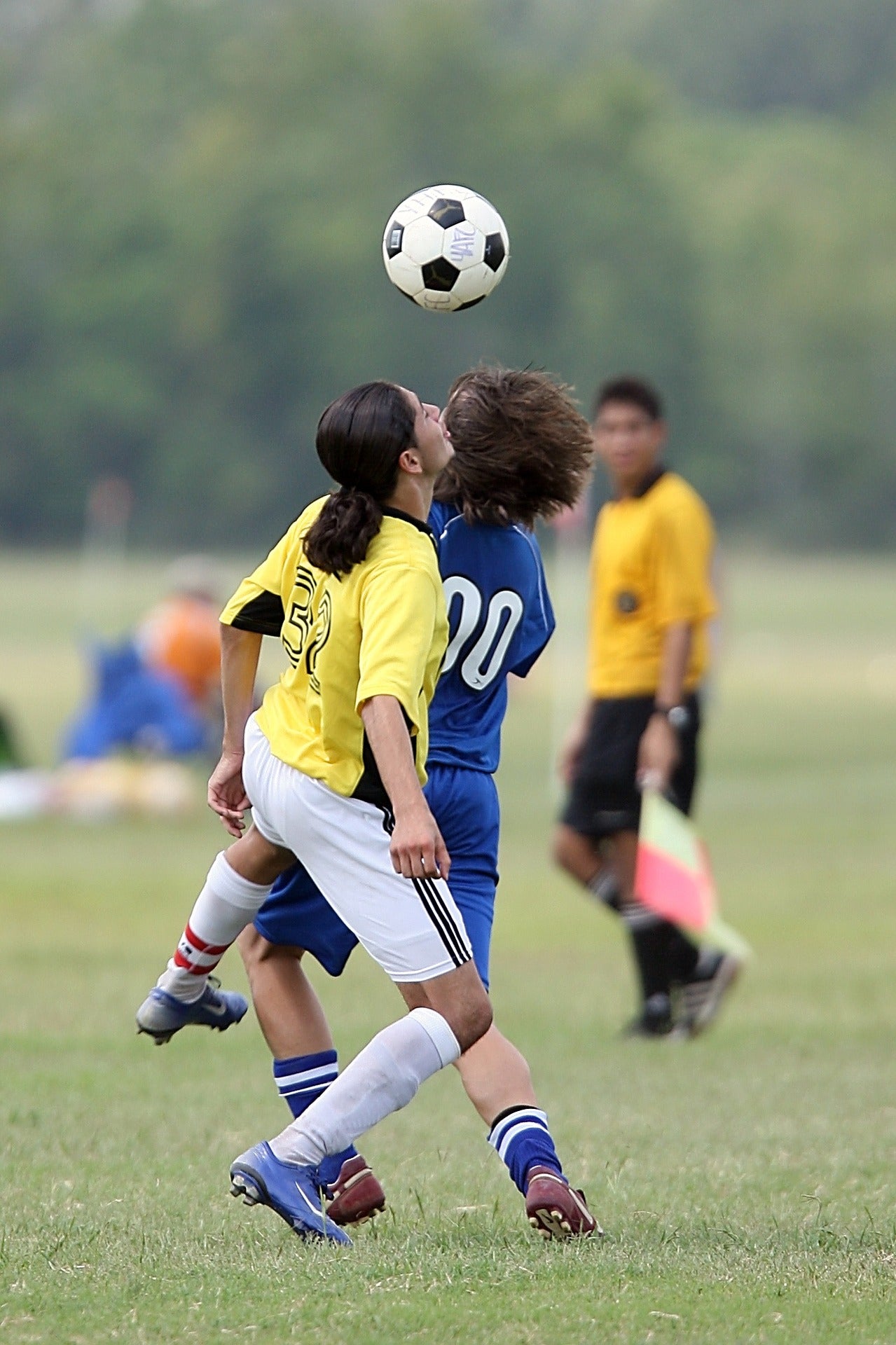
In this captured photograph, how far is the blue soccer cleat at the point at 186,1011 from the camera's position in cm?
511

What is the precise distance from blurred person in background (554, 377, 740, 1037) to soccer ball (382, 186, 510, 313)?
10.6ft

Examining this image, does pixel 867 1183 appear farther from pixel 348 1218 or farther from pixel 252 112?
pixel 252 112

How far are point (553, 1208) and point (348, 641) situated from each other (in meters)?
1.26

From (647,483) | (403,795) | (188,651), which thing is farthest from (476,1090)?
(188,651)

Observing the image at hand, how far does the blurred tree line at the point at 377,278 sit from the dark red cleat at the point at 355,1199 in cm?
6670

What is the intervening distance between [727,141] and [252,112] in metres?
27.1

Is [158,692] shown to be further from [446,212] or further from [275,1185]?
[275,1185]

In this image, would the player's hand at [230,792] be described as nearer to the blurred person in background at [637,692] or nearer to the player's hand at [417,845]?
the player's hand at [417,845]

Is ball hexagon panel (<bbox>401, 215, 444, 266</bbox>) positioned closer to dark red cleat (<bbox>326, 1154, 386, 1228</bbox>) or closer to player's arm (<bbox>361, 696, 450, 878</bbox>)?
player's arm (<bbox>361, 696, 450, 878</bbox>)

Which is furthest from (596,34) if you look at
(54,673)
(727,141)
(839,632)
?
(54,673)

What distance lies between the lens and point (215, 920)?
16.2 feet

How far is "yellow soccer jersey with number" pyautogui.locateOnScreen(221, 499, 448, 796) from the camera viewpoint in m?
4.46

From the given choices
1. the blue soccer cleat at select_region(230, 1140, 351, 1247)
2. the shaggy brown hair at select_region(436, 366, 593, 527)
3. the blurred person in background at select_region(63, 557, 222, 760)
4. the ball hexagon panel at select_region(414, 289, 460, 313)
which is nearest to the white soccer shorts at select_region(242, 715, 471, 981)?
the blue soccer cleat at select_region(230, 1140, 351, 1247)

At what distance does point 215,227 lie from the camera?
265ft
